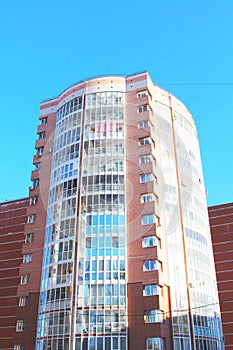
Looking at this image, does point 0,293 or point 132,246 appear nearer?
point 132,246

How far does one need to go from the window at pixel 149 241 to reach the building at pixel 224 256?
21.5 metres

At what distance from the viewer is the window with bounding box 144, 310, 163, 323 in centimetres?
3338

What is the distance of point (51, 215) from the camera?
42812mm

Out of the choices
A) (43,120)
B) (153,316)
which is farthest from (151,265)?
(43,120)

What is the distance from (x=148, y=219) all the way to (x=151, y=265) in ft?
15.9

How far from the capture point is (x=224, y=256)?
2267 inches

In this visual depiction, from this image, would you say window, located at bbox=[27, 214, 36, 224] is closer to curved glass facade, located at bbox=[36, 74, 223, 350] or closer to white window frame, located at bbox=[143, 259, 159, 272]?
curved glass facade, located at bbox=[36, 74, 223, 350]

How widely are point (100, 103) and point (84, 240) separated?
1830 centimetres

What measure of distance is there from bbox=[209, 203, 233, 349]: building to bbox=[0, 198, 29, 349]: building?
95.9 ft

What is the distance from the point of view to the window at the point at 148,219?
38.2m

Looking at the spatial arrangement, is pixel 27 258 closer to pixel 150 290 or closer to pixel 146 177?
pixel 150 290

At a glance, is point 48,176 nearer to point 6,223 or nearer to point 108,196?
point 108,196

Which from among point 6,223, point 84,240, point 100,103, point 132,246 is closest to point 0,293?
point 6,223

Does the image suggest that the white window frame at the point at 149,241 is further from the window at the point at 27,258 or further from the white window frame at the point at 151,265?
the window at the point at 27,258
